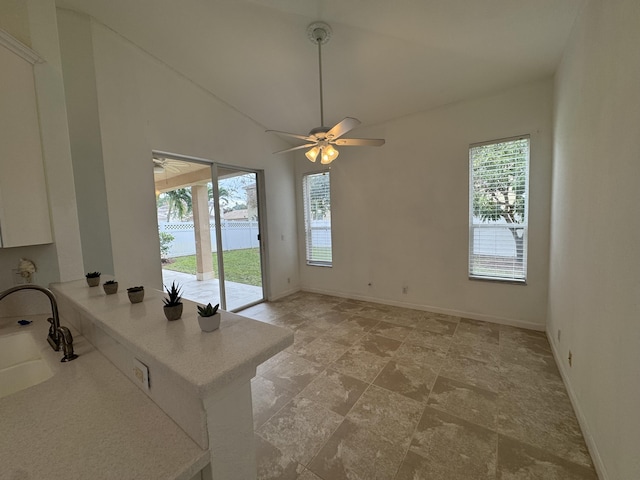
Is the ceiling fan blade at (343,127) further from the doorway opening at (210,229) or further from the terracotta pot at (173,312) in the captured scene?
the doorway opening at (210,229)

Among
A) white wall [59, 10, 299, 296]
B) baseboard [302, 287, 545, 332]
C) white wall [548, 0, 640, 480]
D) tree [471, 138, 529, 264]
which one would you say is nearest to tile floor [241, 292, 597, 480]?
baseboard [302, 287, 545, 332]

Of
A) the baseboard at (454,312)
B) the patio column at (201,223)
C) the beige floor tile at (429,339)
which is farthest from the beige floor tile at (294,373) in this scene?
the patio column at (201,223)

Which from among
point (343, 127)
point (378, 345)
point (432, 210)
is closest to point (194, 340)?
point (343, 127)

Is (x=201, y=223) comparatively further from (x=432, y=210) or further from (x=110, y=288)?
(x=432, y=210)

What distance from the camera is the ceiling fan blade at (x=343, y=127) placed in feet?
6.75

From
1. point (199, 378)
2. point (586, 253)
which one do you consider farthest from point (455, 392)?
point (199, 378)

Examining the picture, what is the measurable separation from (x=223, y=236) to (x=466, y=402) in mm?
3430

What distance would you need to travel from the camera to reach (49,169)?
1.59 meters

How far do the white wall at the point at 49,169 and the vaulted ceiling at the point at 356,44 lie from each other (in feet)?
3.71

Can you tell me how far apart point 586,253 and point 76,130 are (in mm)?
4280

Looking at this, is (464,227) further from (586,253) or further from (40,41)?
(40,41)

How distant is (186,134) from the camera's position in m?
3.27

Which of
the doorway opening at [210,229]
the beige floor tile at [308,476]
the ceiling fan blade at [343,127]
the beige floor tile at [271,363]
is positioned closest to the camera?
the beige floor tile at [308,476]

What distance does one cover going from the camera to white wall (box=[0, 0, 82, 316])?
1.54m
